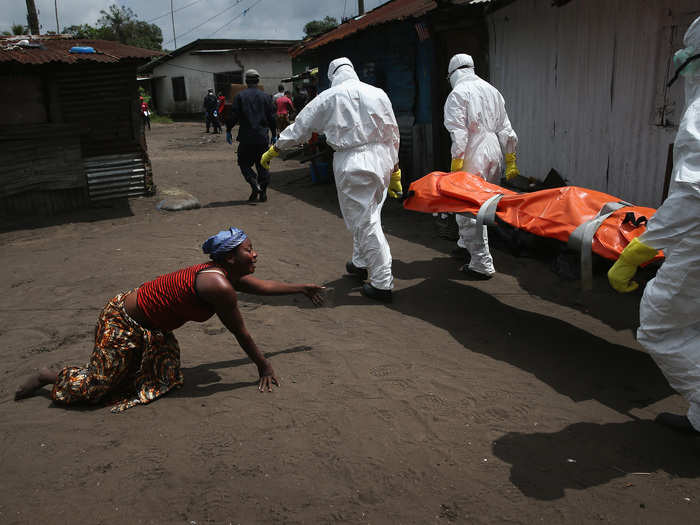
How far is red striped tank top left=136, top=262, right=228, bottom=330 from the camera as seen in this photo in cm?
337

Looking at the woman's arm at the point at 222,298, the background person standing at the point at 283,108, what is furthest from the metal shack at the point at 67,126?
the background person standing at the point at 283,108

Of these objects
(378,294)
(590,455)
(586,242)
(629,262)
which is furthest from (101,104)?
(590,455)

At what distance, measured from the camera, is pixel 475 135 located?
19.2 ft

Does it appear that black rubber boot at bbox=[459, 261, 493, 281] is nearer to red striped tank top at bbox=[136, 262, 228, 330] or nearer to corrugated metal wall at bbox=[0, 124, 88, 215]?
red striped tank top at bbox=[136, 262, 228, 330]

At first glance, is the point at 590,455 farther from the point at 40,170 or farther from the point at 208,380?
the point at 40,170

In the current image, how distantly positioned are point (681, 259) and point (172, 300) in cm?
273

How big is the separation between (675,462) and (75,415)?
3.33 m

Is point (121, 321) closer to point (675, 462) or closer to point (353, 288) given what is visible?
point (353, 288)

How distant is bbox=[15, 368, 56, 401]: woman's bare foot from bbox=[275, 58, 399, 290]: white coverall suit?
8.80ft

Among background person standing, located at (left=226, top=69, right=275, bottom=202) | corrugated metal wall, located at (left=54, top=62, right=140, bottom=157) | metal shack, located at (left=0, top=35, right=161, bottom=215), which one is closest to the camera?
metal shack, located at (left=0, top=35, right=161, bottom=215)

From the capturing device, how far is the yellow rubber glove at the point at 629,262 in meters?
2.96

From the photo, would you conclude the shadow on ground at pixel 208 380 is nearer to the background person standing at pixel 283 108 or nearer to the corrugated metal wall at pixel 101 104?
the corrugated metal wall at pixel 101 104

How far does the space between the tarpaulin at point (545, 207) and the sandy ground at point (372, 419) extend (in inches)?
36.8

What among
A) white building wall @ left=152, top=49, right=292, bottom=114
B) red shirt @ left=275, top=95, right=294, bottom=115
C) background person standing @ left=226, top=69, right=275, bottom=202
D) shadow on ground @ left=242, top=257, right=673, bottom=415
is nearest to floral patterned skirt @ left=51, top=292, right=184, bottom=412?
shadow on ground @ left=242, top=257, right=673, bottom=415
